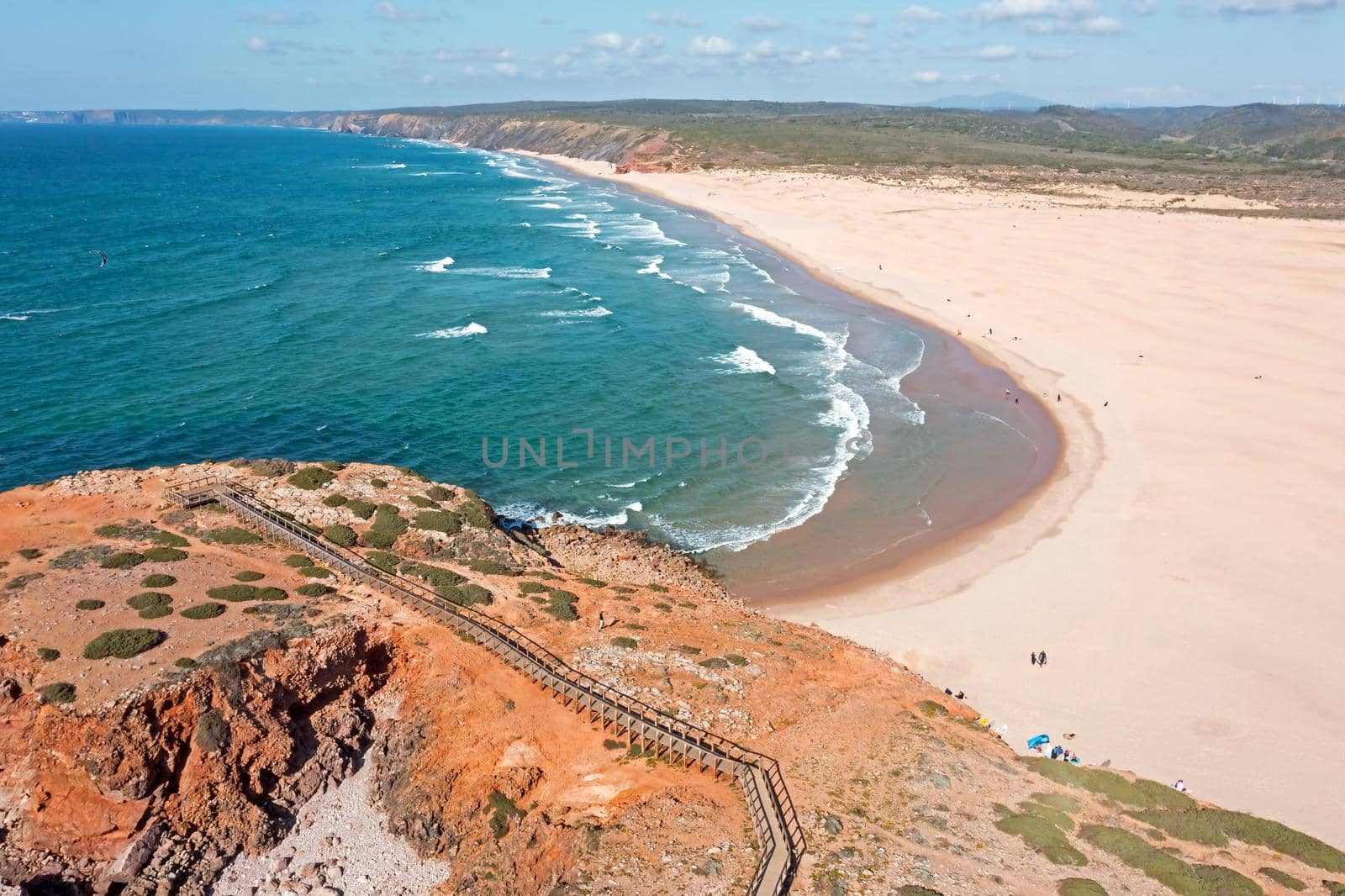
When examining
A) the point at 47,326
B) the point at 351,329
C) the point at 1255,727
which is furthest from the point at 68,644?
the point at 47,326

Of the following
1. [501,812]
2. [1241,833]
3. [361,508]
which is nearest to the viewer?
[1241,833]

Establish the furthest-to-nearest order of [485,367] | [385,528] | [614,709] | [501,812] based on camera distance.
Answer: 1. [485,367]
2. [385,528]
3. [614,709]
4. [501,812]

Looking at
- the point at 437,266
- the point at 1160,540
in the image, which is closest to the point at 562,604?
the point at 1160,540

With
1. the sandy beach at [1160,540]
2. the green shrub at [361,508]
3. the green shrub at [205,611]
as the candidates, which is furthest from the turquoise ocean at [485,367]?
the green shrub at [205,611]

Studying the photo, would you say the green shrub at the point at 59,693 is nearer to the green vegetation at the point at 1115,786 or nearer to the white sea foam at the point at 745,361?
the green vegetation at the point at 1115,786

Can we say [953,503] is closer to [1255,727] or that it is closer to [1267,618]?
[1267,618]

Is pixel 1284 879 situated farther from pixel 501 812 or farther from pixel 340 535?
pixel 340 535

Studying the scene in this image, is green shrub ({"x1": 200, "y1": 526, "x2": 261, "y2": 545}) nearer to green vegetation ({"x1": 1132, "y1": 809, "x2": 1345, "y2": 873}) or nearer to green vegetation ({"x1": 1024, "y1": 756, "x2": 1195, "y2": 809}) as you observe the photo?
green vegetation ({"x1": 1024, "y1": 756, "x2": 1195, "y2": 809})

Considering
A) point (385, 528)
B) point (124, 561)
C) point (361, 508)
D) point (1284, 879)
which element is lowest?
point (1284, 879)
